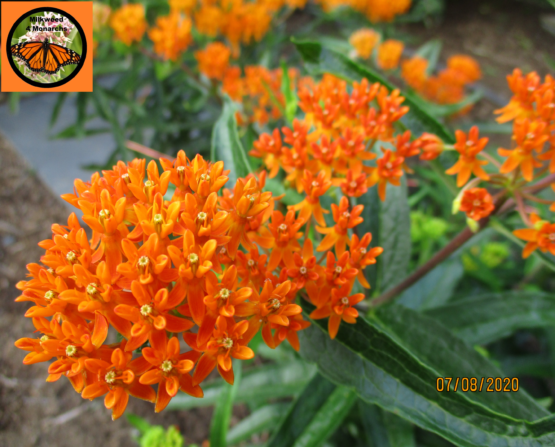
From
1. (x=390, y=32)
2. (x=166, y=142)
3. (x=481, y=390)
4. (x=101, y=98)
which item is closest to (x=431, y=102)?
(x=390, y=32)

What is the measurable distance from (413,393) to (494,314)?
963 mm

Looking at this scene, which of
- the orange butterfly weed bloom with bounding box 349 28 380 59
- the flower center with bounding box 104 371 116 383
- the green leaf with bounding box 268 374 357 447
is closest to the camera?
the flower center with bounding box 104 371 116 383

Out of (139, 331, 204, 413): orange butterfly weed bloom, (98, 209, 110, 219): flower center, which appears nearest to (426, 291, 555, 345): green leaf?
(139, 331, 204, 413): orange butterfly weed bloom

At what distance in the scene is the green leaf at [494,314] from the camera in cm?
156

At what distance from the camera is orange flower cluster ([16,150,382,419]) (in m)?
0.72

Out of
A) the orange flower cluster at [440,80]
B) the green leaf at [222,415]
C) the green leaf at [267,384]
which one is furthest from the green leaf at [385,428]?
the orange flower cluster at [440,80]

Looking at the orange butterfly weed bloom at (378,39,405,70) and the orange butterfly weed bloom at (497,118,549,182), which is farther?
the orange butterfly weed bloom at (378,39,405,70)

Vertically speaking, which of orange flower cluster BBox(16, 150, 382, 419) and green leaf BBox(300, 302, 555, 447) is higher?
orange flower cluster BBox(16, 150, 382, 419)

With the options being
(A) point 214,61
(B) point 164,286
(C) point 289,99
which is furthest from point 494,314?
(A) point 214,61

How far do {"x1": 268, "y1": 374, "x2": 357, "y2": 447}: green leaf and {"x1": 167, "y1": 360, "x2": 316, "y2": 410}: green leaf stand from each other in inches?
12.4

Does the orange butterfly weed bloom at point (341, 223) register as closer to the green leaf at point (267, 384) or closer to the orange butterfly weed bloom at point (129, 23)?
the green leaf at point (267, 384)

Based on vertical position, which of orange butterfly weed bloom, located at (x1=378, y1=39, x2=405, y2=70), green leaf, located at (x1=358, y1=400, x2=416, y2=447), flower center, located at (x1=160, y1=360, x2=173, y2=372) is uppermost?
orange butterfly weed bloom, located at (x1=378, y1=39, x2=405, y2=70)

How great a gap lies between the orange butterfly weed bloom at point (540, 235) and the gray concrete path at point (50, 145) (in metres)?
3.99

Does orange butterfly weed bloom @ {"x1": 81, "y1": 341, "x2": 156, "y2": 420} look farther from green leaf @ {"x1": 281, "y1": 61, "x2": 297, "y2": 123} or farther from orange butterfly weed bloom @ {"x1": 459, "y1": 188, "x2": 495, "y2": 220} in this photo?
green leaf @ {"x1": 281, "y1": 61, "x2": 297, "y2": 123}
